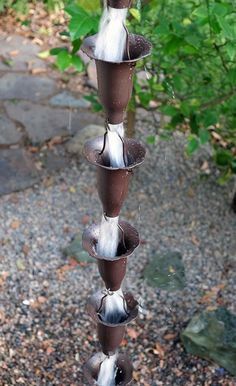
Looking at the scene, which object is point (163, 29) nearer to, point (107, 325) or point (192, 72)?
point (192, 72)

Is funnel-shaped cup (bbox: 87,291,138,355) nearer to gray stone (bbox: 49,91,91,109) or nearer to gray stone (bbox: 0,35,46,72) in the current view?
gray stone (bbox: 49,91,91,109)

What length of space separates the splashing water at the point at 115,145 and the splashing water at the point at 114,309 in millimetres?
348

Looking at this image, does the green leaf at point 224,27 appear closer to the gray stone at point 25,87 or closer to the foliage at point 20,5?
the gray stone at point 25,87

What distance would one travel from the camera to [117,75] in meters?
1.27

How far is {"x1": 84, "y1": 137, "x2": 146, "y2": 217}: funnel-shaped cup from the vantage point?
1366 millimetres

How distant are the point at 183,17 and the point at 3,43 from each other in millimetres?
1880

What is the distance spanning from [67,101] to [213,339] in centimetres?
181

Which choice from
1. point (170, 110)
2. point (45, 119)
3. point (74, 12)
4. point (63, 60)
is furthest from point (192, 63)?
point (45, 119)

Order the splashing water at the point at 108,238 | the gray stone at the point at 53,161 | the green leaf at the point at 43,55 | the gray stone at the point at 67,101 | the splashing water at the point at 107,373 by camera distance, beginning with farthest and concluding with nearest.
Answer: the green leaf at the point at 43,55 → the gray stone at the point at 67,101 → the gray stone at the point at 53,161 → the splashing water at the point at 107,373 → the splashing water at the point at 108,238

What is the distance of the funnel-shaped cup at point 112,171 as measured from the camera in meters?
1.37

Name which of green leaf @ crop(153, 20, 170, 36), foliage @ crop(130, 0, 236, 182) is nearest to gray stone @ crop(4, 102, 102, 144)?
foliage @ crop(130, 0, 236, 182)

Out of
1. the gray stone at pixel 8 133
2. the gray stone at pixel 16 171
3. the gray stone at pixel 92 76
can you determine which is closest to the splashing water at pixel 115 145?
the gray stone at pixel 16 171

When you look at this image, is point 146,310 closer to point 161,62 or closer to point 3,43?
point 161,62

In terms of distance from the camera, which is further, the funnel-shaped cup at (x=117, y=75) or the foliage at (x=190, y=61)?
the foliage at (x=190, y=61)
